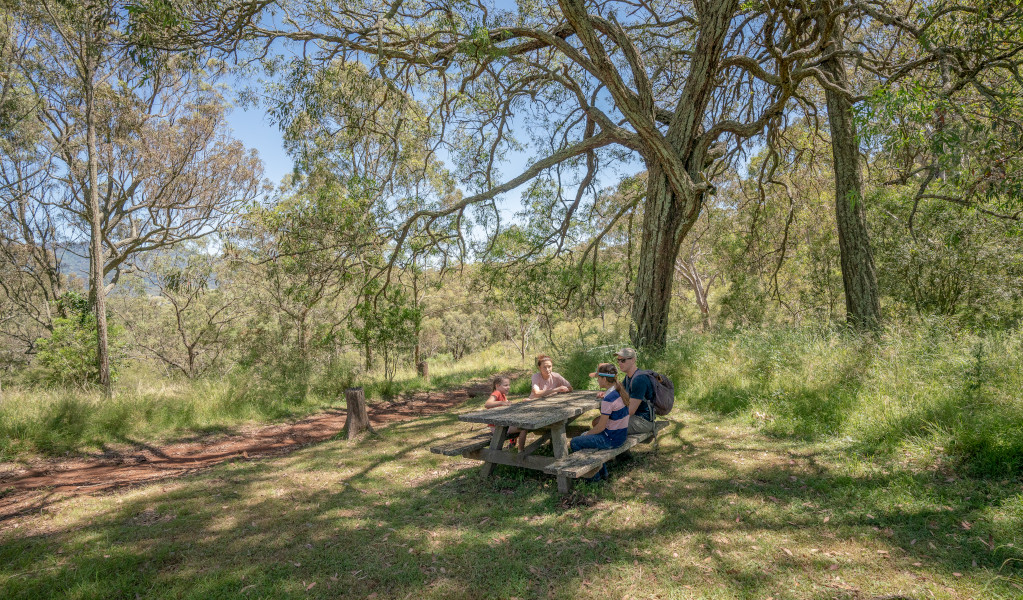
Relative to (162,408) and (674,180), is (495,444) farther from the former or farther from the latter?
(162,408)

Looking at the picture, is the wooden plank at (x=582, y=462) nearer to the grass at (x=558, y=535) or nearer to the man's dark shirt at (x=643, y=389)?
the grass at (x=558, y=535)

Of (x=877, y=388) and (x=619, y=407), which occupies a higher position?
(x=619, y=407)

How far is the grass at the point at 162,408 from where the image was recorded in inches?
256

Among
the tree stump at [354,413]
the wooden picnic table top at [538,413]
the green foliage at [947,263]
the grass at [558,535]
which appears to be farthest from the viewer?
the green foliage at [947,263]

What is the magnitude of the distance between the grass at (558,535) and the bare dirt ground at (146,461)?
525mm

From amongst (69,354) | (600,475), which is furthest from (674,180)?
(69,354)

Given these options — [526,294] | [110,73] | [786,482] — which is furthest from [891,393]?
[110,73]

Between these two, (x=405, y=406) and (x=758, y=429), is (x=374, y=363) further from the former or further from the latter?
(x=758, y=429)

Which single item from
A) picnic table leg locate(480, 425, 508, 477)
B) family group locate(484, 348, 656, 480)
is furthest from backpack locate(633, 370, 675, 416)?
picnic table leg locate(480, 425, 508, 477)

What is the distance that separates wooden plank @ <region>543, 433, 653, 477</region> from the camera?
149 inches

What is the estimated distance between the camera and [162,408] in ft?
25.8

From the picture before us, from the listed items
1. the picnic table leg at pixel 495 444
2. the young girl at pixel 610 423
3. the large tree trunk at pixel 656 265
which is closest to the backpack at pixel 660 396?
the young girl at pixel 610 423

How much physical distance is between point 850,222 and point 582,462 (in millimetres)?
6579

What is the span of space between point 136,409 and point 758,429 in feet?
30.3
